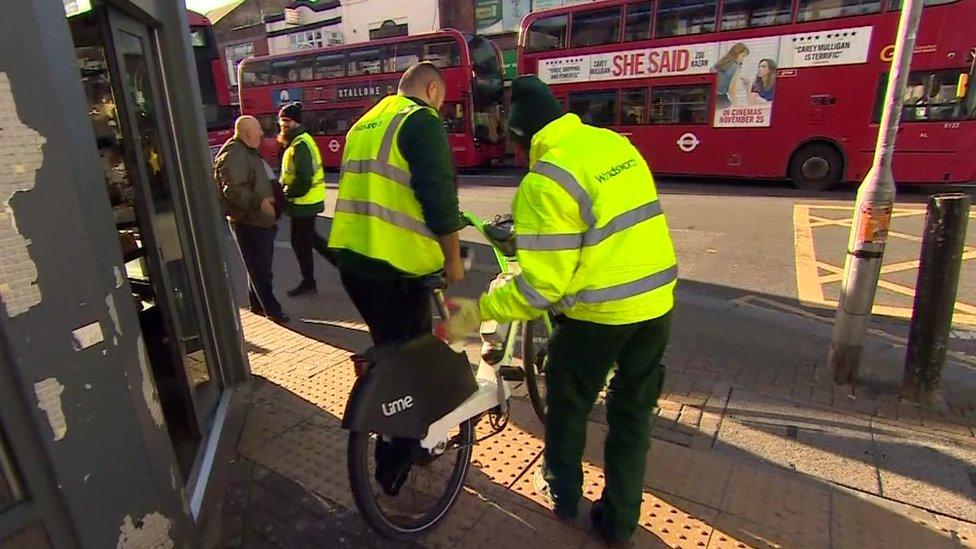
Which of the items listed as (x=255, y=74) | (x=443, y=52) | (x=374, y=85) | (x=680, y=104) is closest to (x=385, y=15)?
(x=255, y=74)

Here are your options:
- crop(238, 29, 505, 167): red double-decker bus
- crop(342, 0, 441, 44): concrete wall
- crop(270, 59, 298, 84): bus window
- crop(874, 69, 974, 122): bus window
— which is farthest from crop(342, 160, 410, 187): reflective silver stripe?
crop(342, 0, 441, 44): concrete wall

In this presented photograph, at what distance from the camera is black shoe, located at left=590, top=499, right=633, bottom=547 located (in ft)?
7.07

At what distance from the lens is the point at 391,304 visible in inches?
89.5

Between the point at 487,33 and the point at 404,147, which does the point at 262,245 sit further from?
the point at 487,33

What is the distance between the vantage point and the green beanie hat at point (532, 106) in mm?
1948

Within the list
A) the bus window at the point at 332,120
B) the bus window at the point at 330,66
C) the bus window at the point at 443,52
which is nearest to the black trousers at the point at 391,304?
the bus window at the point at 443,52

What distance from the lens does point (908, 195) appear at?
31.7ft

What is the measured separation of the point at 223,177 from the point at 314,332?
1.34 m

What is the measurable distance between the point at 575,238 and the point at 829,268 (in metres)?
5.22

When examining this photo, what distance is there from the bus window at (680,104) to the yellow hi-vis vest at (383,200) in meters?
10.2

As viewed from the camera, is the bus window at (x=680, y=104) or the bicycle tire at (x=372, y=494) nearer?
the bicycle tire at (x=372, y=494)

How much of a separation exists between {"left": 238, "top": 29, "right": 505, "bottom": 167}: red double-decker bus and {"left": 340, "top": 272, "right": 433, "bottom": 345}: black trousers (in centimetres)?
1208

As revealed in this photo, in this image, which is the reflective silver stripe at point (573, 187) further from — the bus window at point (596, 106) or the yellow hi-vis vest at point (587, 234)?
the bus window at point (596, 106)

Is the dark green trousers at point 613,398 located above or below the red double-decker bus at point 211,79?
below
